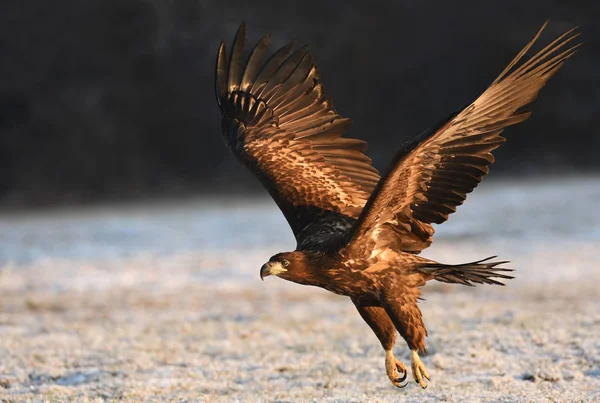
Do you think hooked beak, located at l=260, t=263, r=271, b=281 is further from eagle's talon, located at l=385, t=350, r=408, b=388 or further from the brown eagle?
eagle's talon, located at l=385, t=350, r=408, b=388

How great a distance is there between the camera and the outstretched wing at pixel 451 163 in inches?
212

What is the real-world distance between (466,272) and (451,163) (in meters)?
0.65

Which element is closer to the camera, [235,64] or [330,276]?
[330,276]

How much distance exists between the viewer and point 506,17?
81.7 feet

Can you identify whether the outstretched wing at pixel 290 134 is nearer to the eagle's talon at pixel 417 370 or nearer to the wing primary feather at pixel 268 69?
the wing primary feather at pixel 268 69

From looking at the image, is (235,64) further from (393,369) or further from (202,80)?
(202,80)

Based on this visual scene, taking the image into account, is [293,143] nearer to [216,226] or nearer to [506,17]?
[216,226]

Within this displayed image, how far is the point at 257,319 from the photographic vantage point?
9578 millimetres

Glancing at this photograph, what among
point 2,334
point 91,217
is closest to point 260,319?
point 2,334

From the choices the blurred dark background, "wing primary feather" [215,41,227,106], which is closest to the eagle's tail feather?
"wing primary feather" [215,41,227,106]

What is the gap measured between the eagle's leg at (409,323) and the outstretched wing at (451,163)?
13.0 inches

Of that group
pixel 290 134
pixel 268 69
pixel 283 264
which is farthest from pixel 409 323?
pixel 268 69


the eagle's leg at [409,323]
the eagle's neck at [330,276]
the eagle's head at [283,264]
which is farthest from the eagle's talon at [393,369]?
the eagle's head at [283,264]

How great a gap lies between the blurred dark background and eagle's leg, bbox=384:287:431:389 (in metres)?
17.9
